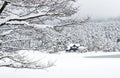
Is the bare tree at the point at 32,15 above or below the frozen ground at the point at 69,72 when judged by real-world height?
above

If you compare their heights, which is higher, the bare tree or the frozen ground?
the bare tree

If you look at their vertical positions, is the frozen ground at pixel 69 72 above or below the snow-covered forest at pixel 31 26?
below

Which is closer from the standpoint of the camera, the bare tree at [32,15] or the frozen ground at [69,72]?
the bare tree at [32,15]

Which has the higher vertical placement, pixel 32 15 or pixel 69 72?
pixel 32 15

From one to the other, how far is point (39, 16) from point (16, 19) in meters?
0.65

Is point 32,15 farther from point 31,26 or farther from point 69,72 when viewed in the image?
point 69,72

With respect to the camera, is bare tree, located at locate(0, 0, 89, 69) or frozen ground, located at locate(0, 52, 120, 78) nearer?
bare tree, located at locate(0, 0, 89, 69)

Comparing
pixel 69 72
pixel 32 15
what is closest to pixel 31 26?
pixel 32 15

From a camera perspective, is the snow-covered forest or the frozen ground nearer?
the snow-covered forest

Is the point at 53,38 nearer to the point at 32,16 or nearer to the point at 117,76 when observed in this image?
the point at 32,16

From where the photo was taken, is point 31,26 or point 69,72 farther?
point 69,72

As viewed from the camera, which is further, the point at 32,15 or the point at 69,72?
the point at 69,72

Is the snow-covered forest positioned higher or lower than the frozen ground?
higher

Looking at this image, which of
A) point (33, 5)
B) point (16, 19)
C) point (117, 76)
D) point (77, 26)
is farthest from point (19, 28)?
point (117, 76)
